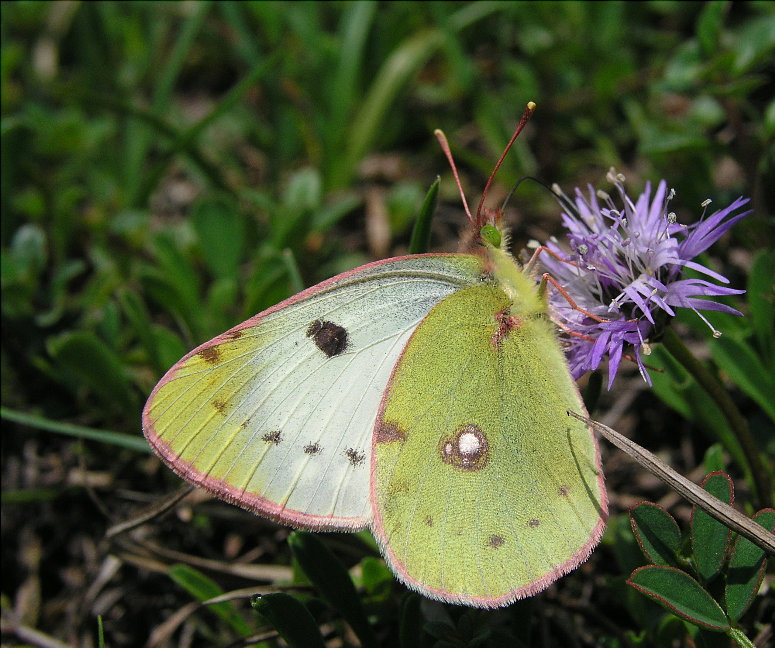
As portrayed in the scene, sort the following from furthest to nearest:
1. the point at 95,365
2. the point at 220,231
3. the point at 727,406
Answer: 1. the point at 220,231
2. the point at 95,365
3. the point at 727,406

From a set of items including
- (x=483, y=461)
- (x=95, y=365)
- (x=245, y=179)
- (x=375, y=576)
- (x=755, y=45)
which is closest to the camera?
(x=483, y=461)

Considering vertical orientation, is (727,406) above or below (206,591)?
above

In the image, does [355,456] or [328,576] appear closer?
[355,456]

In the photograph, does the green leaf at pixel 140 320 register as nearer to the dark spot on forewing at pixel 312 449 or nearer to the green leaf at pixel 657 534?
the dark spot on forewing at pixel 312 449

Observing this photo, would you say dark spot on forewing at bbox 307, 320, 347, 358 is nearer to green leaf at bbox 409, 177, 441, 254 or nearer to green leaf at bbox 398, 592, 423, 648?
green leaf at bbox 409, 177, 441, 254

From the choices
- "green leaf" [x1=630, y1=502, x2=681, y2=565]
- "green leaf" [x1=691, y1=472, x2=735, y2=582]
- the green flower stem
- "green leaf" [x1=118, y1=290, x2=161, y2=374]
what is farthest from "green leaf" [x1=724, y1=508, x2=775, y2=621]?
"green leaf" [x1=118, y1=290, x2=161, y2=374]

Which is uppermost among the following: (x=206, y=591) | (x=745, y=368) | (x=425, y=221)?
(x=425, y=221)

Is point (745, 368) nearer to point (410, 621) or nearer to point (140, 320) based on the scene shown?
point (410, 621)

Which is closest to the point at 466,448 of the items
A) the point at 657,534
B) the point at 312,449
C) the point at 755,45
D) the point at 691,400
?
the point at 312,449

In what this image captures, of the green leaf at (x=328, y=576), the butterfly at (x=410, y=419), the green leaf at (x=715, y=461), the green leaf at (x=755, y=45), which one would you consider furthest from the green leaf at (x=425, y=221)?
the green leaf at (x=755, y=45)
